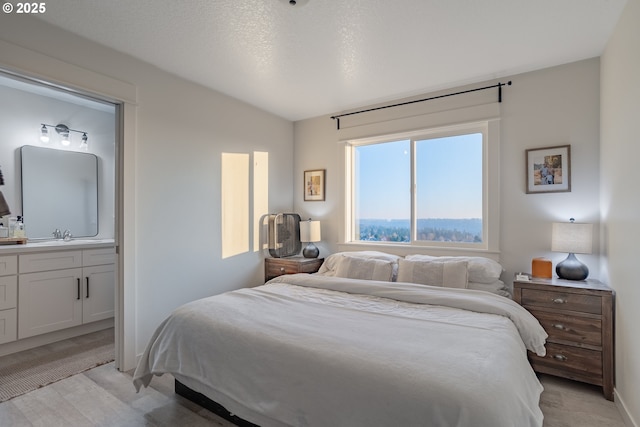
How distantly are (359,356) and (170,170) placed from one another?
8.01ft

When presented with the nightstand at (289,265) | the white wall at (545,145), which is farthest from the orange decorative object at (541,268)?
the nightstand at (289,265)

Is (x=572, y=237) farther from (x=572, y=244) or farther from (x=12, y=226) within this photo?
(x=12, y=226)

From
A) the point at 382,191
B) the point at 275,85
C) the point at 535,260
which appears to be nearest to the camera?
the point at 535,260

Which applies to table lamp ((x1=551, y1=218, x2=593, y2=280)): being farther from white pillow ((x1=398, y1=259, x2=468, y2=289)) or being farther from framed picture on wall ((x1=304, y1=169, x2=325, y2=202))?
framed picture on wall ((x1=304, y1=169, x2=325, y2=202))

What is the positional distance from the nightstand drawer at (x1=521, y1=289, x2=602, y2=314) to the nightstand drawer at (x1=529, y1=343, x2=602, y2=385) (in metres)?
0.29

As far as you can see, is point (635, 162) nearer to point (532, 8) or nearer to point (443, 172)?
point (532, 8)

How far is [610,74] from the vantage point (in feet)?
7.64

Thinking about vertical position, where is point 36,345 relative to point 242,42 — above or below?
below

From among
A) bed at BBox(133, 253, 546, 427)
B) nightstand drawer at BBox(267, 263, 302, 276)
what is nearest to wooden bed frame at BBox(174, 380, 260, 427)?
bed at BBox(133, 253, 546, 427)

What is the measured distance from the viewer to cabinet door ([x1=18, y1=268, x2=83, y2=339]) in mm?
2980

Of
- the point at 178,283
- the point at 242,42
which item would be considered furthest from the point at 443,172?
the point at 178,283

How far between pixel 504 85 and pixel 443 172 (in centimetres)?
97

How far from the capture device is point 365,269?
9.94 ft

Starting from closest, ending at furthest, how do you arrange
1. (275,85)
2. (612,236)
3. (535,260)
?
(612,236) < (535,260) < (275,85)
